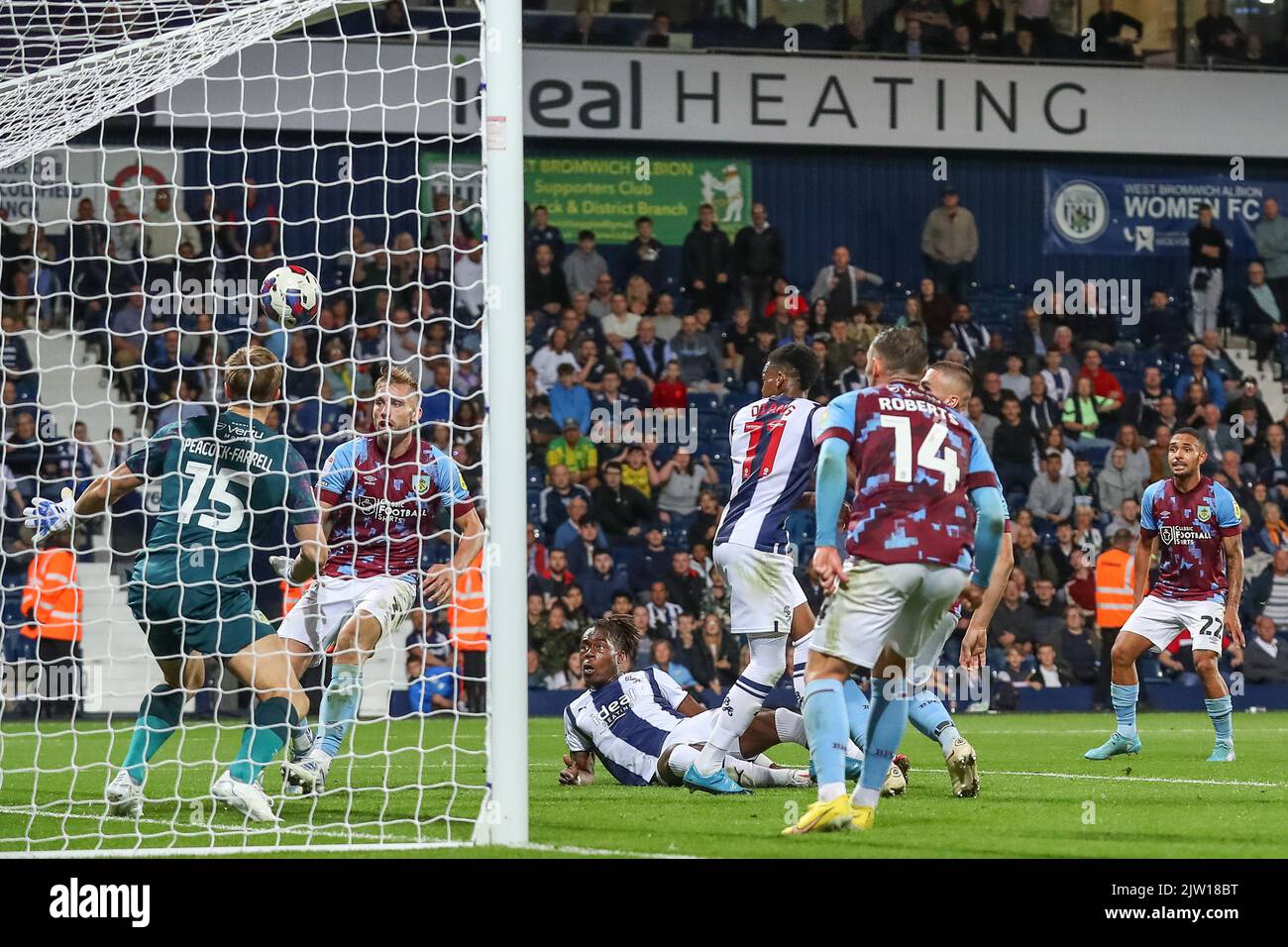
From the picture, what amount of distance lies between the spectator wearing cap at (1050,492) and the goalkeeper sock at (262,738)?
42.6 feet

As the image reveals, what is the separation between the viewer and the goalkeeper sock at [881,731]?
22.5 feet

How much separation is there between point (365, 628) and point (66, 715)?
8.61m

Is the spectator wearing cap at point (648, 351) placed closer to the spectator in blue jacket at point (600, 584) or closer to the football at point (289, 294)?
the spectator in blue jacket at point (600, 584)

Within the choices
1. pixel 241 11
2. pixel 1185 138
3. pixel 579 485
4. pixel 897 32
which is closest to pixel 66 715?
pixel 579 485

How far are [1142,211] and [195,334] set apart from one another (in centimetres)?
1474

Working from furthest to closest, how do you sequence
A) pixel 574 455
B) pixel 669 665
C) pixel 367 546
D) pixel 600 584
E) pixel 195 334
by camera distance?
pixel 574 455, pixel 600 584, pixel 669 665, pixel 195 334, pixel 367 546

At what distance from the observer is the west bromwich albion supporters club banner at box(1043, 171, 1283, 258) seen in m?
22.4

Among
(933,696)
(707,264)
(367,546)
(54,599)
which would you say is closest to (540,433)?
(707,264)

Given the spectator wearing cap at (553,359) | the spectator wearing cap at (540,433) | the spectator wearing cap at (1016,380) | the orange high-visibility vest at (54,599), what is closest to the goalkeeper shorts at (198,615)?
the orange high-visibility vest at (54,599)

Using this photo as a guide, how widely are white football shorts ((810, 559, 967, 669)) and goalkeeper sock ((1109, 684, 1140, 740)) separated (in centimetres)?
530

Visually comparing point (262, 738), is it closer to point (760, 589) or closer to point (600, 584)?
point (760, 589)

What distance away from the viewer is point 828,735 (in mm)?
6727

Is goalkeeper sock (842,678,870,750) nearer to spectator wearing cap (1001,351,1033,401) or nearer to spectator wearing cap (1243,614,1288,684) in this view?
spectator wearing cap (1243,614,1288,684)
